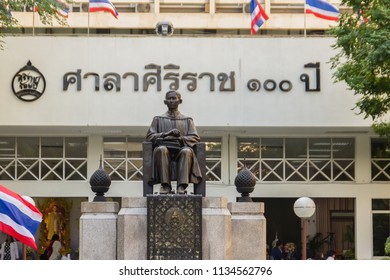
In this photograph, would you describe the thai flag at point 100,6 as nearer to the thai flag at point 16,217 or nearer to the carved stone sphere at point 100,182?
the carved stone sphere at point 100,182

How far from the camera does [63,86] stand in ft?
97.6

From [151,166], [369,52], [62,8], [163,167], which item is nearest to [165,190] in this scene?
[163,167]

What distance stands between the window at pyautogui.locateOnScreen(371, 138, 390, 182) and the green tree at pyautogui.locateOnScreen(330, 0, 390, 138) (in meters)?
6.14

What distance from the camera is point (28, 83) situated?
96.9 feet

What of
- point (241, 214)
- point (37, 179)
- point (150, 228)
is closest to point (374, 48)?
point (241, 214)

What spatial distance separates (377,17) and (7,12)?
375 inches

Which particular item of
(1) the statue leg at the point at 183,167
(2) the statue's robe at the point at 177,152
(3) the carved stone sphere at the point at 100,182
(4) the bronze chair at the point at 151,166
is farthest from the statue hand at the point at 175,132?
(3) the carved stone sphere at the point at 100,182

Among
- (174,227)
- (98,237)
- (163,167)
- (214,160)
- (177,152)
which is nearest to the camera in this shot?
(174,227)

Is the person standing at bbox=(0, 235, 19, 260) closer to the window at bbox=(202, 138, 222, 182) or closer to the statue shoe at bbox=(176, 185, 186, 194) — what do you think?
the statue shoe at bbox=(176, 185, 186, 194)

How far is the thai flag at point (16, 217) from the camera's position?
14.3m

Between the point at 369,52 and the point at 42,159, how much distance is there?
12.7 meters

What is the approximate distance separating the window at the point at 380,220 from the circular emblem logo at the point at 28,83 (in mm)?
10696

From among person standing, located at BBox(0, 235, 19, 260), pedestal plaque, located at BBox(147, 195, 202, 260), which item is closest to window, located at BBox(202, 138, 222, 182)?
person standing, located at BBox(0, 235, 19, 260)

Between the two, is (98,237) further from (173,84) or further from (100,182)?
(173,84)
